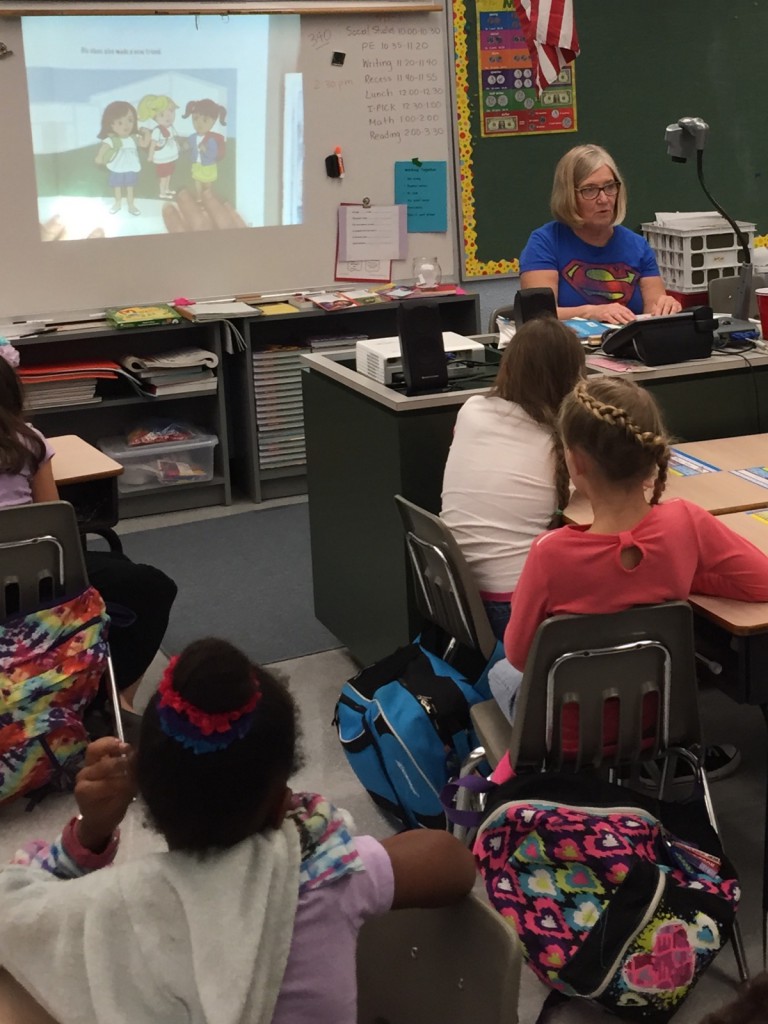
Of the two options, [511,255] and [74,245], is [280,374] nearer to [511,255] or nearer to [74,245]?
[74,245]

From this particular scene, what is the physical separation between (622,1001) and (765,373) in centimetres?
172

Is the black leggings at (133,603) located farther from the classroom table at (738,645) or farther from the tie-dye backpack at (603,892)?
the classroom table at (738,645)

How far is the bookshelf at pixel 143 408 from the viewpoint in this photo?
4711mm

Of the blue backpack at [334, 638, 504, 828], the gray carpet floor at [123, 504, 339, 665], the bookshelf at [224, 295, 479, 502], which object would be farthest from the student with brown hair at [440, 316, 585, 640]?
the bookshelf at [224, 295, 479, 502]

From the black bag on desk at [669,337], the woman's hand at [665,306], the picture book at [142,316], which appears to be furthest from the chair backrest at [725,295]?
the picture book at [142,316]

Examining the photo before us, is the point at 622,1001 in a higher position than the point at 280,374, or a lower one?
lower

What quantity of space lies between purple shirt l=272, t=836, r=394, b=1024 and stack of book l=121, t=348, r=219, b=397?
11.8 ft

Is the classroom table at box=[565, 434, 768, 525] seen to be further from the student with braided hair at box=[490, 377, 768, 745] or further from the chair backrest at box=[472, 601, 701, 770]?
the chair backrest at box=[472, 601, 701, 770]

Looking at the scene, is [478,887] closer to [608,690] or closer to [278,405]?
[608,690]

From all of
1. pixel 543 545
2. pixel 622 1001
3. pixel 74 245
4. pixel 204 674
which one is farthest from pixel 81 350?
pixel 204 674

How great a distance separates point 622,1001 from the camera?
Answer: 75.1 inches

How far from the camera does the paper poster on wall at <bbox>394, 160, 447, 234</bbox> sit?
510 centimetres

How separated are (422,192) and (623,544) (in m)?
3.44

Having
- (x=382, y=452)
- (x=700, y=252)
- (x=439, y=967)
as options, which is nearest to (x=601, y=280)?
(x=700, y=252)
